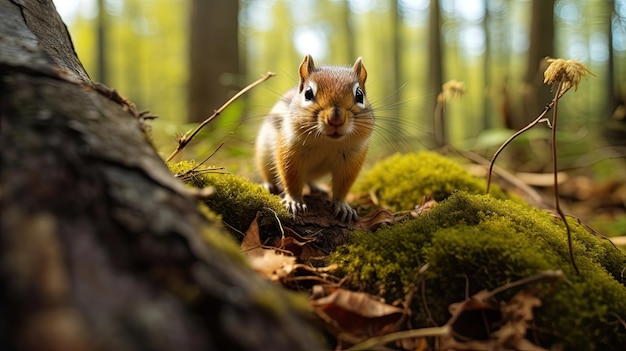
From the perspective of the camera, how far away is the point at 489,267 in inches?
66.8

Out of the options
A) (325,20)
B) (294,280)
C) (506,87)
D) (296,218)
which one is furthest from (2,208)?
(325,20)

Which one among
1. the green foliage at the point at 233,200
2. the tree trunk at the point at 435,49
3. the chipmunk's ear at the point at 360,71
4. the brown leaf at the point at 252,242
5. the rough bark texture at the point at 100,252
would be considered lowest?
the brown leaf at the point at 252,242

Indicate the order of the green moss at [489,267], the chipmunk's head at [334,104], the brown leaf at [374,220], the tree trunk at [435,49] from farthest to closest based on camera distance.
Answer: the tree trunk at [435,49] → the chipmunk's head at [334,104] → the brown leaf at [374,220] → the green moss at [489,267]

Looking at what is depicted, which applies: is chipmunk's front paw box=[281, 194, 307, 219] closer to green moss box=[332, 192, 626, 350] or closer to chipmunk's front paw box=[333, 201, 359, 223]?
chipmunk's front paw box=[333, 201, 359, 223]

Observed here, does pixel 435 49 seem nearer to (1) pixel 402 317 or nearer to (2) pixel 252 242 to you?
(2) pixel 252 242

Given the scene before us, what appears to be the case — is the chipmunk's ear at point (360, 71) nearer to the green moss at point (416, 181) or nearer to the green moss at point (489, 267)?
the green moss at point (416, 181)

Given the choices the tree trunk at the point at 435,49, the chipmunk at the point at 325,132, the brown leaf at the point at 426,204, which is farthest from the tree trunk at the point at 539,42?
the chipmunk at the point at 325,132

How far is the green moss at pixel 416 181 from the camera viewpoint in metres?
3.19

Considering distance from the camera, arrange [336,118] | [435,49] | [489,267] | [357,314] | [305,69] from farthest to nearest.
A: [435,49]
[305,69]
[336,118]
[489,267]
[357,314]

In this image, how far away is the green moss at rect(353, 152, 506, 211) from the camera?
10.5 ft

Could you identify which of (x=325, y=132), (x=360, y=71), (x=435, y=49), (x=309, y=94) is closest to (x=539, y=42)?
(x=435, y=49)

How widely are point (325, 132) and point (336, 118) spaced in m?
0.12

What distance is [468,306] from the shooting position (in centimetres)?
158

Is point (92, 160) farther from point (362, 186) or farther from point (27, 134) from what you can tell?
point (362, 186)
